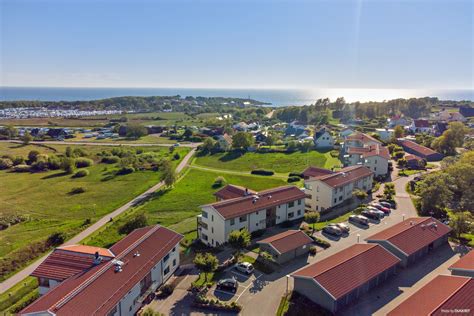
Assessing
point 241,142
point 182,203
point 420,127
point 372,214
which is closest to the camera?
point 372,214

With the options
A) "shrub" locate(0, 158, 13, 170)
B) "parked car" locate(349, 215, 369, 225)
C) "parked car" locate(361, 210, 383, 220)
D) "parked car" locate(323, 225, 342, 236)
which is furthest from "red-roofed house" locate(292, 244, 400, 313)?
"shrub" locate(0, 158, 13, 170)

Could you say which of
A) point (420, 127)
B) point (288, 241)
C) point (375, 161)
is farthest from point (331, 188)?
point (420, 127)

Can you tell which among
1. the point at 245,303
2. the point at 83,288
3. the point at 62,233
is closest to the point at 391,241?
the point at 245,303

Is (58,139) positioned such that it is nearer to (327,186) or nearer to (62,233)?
(62,233)

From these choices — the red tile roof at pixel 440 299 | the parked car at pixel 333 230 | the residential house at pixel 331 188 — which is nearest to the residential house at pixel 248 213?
the residential house at pixel 331 188

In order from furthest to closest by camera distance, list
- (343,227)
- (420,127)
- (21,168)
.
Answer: (420,127), (21,168), (343,227)

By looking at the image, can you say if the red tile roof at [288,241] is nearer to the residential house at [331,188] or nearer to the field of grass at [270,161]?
the residential house at [331,188]

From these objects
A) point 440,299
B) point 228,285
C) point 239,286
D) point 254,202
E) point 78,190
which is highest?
point 254,202

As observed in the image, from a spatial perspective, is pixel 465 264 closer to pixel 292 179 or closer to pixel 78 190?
pixel 292 179
